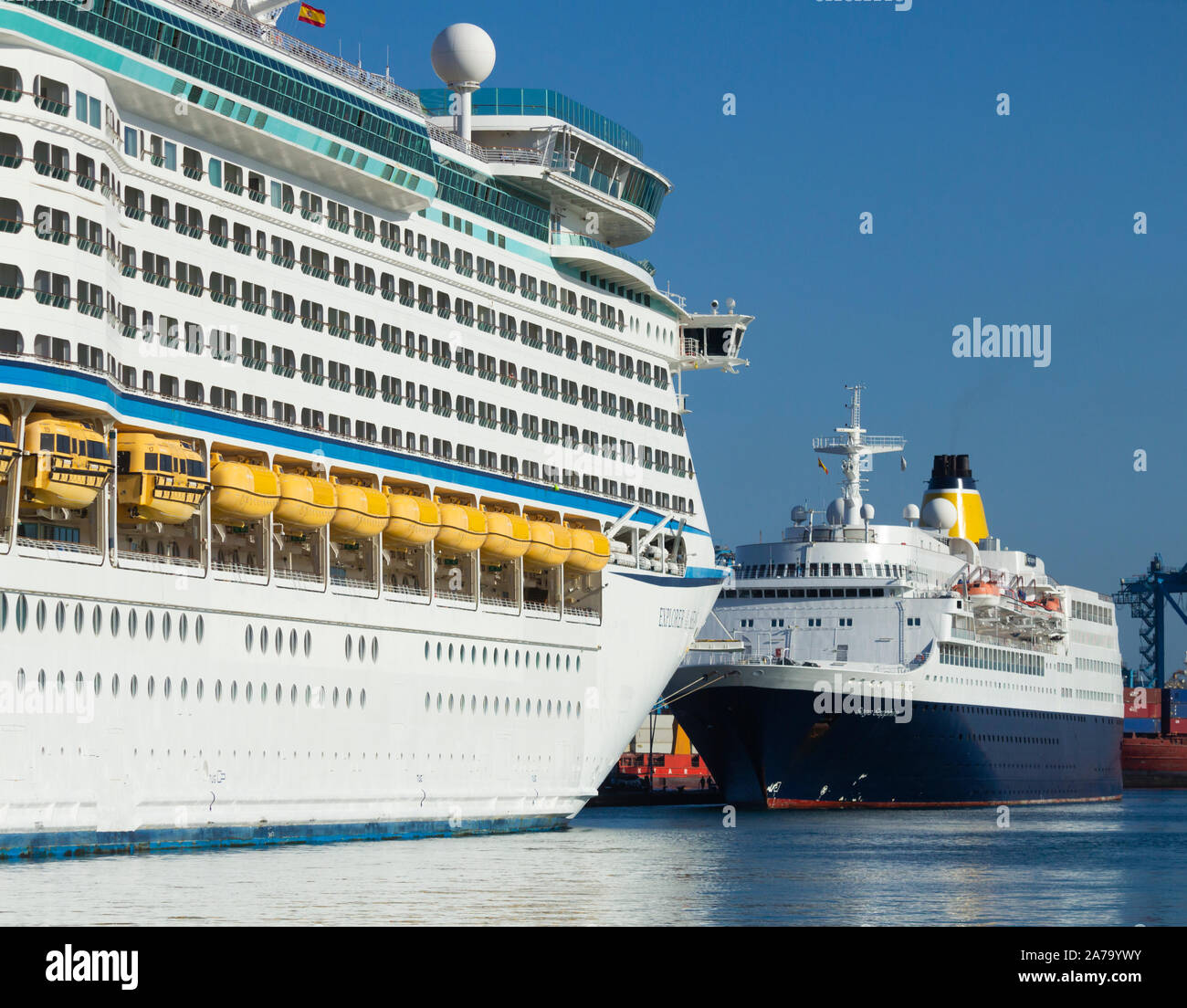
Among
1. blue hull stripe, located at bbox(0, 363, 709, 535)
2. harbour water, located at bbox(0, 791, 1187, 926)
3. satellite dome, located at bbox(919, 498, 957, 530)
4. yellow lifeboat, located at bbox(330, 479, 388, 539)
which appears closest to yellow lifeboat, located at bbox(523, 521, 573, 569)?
blue hull stripe, located at bbox(0, 363, 709, 535)

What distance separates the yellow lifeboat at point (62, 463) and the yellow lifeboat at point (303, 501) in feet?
19.3

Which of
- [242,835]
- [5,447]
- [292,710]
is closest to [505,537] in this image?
[292,710]

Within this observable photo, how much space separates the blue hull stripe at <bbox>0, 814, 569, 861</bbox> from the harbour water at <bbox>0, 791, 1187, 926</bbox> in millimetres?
522

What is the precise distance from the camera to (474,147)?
50.9 m

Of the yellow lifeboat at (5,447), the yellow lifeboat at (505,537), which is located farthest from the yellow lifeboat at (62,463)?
the yellow lifeboat at (505,537)

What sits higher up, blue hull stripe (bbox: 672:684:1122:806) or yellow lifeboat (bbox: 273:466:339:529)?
yellow lifeboat (bbox: 273:466:339:529)

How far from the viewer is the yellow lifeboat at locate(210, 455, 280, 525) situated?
37688mm

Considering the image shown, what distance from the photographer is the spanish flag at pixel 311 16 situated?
46781 mm

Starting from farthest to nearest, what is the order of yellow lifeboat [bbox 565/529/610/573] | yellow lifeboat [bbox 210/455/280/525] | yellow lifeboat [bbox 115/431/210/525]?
yellow lifeboat [bbox 565/529/610/573], yellow lifeboat [bbox 210/455/280/525], yellow lifeboat [bbox 115/431/210/525]

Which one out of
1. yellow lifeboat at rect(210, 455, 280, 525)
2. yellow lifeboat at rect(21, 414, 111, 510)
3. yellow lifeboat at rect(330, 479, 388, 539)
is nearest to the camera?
yellow lifeboat at rect(21, 414, 111, 510)

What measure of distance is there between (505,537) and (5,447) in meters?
16.7

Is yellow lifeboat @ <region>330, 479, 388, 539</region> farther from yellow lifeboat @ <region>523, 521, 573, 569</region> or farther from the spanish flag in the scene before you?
the spanish flag
